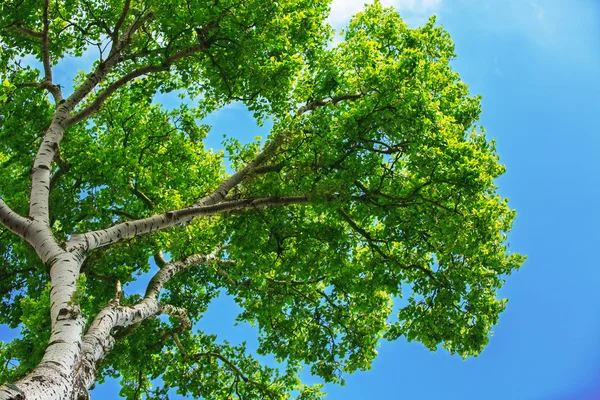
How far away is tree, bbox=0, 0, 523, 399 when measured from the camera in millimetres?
11062

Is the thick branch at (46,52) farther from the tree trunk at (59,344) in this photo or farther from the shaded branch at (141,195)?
the tree trunk at (59,344)

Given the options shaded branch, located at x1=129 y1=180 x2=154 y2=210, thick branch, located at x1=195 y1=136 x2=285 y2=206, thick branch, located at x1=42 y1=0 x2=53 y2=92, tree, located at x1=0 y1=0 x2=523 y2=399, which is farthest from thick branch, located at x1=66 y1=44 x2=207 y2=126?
shaded branch, located at x1=129 y1=180 x2=154 y2=210

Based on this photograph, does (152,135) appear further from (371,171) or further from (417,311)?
(417,311)

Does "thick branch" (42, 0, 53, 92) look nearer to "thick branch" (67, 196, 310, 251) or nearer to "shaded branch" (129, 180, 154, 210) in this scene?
"shaded branch" (129, 180, 154, 210)

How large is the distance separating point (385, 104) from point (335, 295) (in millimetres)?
7700

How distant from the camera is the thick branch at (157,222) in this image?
9.56 metres

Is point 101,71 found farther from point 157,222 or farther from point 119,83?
point 157,222

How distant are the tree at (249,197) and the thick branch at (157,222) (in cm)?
5

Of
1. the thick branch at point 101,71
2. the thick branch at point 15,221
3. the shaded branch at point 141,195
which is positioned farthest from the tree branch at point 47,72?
the thick branch at point 15,221

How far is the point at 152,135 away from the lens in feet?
53.9

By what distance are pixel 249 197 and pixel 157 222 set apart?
2706mm

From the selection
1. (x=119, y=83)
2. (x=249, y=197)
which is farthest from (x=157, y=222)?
(x=119, y=83)

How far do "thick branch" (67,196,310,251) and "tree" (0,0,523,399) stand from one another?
5 centimetres

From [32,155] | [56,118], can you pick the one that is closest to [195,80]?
[56,118]
